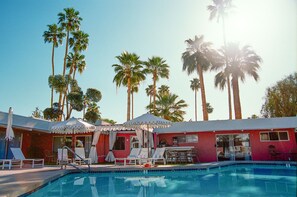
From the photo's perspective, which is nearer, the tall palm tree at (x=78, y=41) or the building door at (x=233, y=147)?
the building door at (x=233, y=147)

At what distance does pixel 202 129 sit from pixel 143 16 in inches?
371

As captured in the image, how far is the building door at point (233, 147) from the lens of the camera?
18.4 m

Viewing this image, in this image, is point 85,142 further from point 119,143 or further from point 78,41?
point 78,41

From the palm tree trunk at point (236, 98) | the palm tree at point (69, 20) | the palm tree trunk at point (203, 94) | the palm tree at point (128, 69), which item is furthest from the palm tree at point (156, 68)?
the palm tree at point (69, 20)

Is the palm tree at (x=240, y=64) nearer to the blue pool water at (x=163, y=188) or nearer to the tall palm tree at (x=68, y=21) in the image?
the blue pool water at (x=163, y=188)

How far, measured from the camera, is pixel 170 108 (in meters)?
32.0

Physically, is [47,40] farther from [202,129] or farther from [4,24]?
[202,129]

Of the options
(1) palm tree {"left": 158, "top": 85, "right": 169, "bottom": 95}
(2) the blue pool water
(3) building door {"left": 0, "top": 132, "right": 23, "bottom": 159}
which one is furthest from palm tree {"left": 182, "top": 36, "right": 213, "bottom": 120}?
(3) building door {"left": 0, "top": 132, "right": 23, "bottom": 159}

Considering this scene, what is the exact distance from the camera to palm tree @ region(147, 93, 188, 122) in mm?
31453

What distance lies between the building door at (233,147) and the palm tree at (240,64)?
5.25 metres

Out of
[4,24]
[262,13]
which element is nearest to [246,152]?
[262,13]

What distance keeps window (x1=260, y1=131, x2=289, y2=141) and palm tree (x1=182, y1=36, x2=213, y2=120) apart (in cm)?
693

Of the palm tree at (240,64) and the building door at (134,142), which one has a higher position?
the palm tree at (240,64)

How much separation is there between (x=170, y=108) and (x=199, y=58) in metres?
9.16
